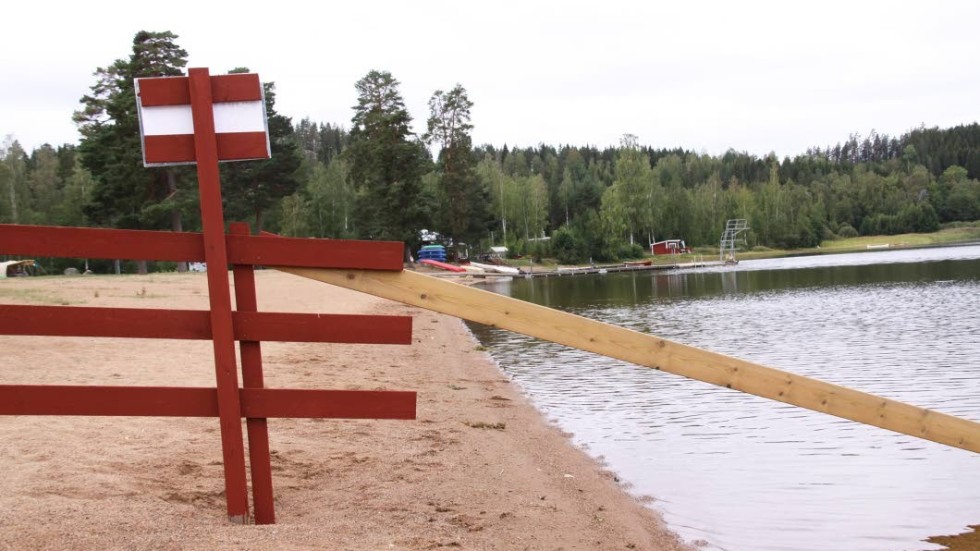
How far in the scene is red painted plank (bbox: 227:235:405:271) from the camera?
5.05 m

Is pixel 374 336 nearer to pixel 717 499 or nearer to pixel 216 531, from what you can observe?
pixel 216 531

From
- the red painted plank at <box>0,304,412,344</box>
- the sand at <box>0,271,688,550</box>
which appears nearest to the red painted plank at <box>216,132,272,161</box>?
the red painted plank at <box>0,304,412,344</box>

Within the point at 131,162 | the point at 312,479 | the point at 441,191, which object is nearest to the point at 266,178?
the point at 131,162

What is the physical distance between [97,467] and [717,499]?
18.2 ft

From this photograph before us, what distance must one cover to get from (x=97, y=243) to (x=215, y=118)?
99cm

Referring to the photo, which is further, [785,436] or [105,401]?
[785,436]

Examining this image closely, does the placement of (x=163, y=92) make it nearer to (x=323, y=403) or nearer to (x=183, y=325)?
(x=183, y=325)

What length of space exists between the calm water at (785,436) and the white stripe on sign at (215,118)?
484cm

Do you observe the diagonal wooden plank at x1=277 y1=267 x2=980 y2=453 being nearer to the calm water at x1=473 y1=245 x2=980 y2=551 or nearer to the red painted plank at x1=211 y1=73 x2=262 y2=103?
the red painted plank at x1=211 y1=73 x2=262 y2=103

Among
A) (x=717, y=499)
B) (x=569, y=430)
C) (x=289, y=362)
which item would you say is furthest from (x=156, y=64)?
(x=717, y=499)

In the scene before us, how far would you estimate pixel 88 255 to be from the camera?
16.4ft

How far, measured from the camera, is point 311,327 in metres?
5.04

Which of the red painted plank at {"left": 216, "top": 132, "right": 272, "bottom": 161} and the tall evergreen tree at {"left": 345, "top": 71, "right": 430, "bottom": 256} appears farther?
the tall evergreen tree at {"left": 345, "top": 71, "right": 430, "bottom": 256}

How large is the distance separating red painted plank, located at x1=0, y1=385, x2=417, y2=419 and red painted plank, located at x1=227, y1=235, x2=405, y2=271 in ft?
2.49
